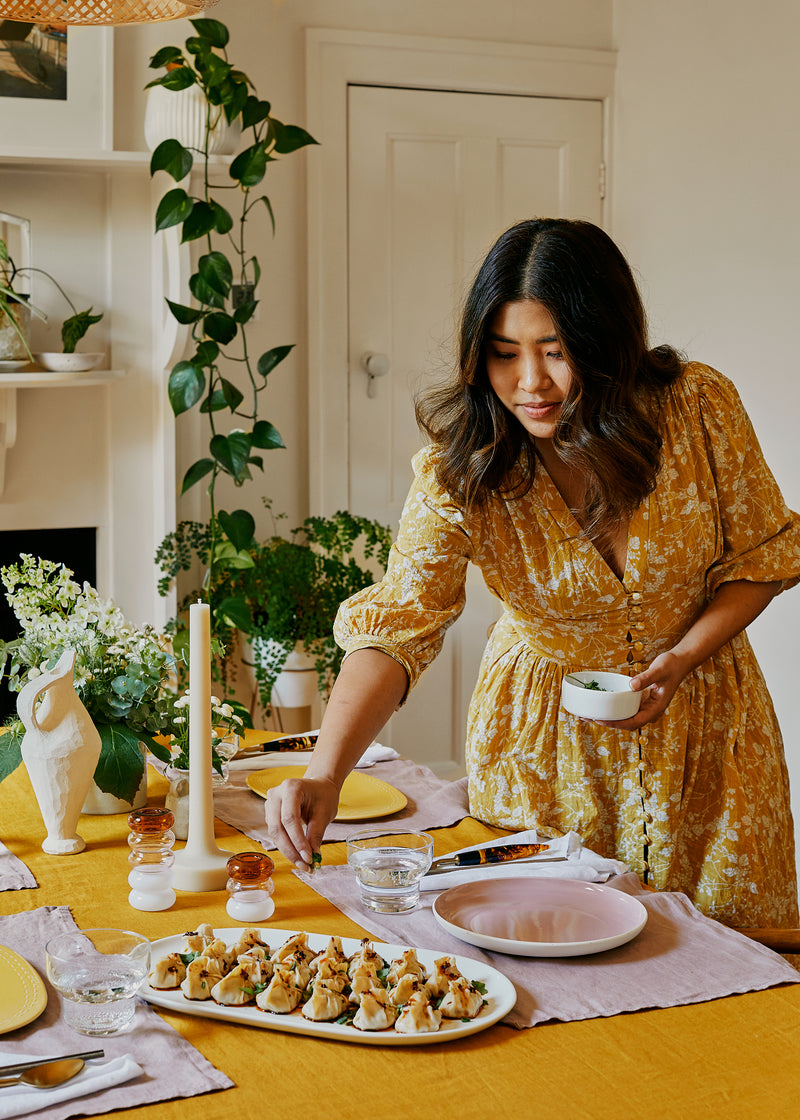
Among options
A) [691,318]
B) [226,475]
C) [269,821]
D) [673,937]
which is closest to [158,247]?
[226,475]

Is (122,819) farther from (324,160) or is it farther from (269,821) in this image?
(324,160)

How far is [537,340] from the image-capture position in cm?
144

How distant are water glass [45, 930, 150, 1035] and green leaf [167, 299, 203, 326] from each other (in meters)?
2.09

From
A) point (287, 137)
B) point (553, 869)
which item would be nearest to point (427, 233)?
point (287, 137)

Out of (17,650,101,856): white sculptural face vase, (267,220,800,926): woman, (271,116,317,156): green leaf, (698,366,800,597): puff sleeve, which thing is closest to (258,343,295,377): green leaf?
(271,116,317,156): green leaf

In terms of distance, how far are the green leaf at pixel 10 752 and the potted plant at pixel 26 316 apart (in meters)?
1.55

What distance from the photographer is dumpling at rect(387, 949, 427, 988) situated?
39.5 inches

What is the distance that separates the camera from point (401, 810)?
1540 mm

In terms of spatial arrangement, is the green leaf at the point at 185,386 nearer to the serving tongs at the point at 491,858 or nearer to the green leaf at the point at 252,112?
the green leaf at the point at 252,112

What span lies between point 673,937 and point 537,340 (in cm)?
69

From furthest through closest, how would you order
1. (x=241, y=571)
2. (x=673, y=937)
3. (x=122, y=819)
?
(x=241, y=571), (x=122, y=819), (x=673, y=937)

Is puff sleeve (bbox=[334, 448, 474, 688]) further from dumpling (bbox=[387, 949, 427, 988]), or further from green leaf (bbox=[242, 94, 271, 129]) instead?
green leaf (bbox=[242, 94, 271, 129])

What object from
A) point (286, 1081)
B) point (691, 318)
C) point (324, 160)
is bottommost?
point (286, 1081)

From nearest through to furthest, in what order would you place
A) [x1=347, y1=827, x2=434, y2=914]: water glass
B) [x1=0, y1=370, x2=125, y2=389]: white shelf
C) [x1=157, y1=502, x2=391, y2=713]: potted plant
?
[x1=347, y1=827, x2=434, y2=914]: water glass, [x1=0, y1=370, x2=125, y2=389]: white shelf, [x1=157, y1=502, x2=391, y2=713]: potted plant
